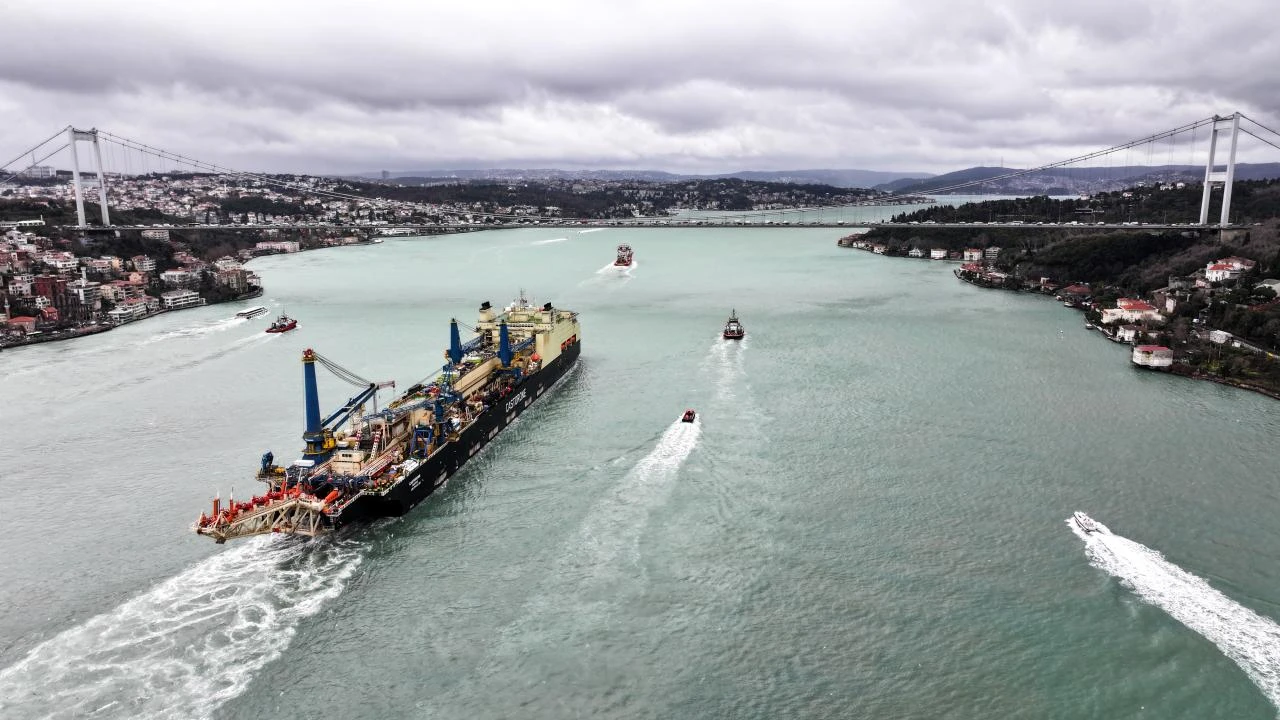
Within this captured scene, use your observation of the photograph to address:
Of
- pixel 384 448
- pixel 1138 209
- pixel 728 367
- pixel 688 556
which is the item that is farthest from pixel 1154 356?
pixel 1138 209

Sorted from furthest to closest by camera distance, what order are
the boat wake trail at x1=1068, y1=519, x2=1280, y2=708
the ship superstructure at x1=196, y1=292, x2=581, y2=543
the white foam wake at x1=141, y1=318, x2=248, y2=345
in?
the white foam wake at x1=141, y1=318, x2=248, y2=345
the ship superstructure at x1=196, y1=292, x2=581, y2=543
the boat wake trail at x1=1068, y1=519, x2=1280, y2=708

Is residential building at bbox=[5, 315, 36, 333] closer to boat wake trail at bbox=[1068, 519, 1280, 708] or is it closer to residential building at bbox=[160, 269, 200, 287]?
residential building at bbox=[160, 269, 200, 287]

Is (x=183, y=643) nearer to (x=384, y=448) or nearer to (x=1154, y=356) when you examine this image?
(x=384, y=448)

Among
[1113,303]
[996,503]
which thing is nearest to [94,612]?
[996,503]

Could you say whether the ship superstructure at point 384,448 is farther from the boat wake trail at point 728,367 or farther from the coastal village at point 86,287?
the coastal village at point 86,287

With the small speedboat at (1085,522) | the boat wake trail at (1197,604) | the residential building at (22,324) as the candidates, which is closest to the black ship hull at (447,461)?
the boat wake trail at (1197,604)

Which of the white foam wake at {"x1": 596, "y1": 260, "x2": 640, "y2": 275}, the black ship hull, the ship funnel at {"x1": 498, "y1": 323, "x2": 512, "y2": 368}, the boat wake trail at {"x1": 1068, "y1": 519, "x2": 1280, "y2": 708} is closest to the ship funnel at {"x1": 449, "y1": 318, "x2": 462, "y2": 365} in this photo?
the ship funnel at {"x1": 498, "y1": 323, "x2": 512, "y2": 368}
